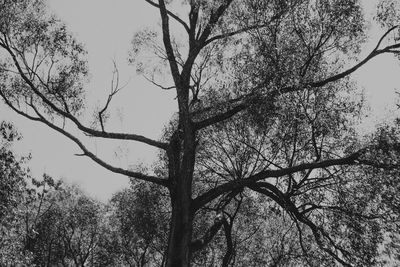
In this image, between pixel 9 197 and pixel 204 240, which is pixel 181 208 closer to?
pixel 204 240

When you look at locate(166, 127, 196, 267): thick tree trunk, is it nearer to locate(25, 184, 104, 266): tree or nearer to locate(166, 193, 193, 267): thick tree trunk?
locate(166, 193, 193, 267): thick tree trunk

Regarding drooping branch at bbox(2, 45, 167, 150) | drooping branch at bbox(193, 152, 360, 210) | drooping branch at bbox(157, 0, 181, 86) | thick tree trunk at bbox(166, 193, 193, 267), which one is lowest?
thick tree trunk at bbox(166, 193, 193, 267)

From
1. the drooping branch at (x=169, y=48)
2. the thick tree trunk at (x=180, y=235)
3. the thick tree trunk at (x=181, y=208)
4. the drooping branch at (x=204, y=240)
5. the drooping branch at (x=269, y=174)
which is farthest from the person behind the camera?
the drooping branch at (x=169, y=48)

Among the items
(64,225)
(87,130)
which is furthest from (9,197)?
(64,225)

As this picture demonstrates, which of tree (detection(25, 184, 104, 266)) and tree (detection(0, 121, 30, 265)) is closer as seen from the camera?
tree (detection(0, 121, 30, 265))

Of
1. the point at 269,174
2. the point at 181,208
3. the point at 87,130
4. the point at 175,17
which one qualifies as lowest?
the point at 181,208

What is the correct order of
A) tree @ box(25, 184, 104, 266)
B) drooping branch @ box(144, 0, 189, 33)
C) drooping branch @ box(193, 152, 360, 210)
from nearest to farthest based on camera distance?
drooping branch @ box(193, 152, 360, 210)
drooping branch @ box(144, 0, 189, 33)
tree @ box(25, 184, 104, 266)

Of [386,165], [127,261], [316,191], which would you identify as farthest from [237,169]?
[127,261]

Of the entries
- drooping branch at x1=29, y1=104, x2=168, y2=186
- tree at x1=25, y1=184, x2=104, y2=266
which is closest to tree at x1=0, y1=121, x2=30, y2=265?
drooping branch at x1=29, y1=104, x2=168, y2=186

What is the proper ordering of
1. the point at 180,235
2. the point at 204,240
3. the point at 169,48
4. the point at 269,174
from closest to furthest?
the point at 269,174 < the point at 180,235 < the point at 204,240 < the point at 169,48

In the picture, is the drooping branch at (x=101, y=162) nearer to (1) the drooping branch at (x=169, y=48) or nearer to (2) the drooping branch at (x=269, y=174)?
(2) the drooping branch at (x=269, y=174)

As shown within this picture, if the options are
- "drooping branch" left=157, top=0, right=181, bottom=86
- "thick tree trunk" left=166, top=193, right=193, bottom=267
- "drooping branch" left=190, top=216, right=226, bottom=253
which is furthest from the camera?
"drooping branch" left=157, top=0, right=181, bottom=86

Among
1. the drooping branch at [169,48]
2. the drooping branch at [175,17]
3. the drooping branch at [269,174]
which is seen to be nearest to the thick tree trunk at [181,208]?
the drooping branch at [269,174]

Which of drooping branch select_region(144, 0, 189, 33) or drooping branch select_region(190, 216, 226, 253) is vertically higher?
drooping branch select_region(144, 0, 189, 33)
